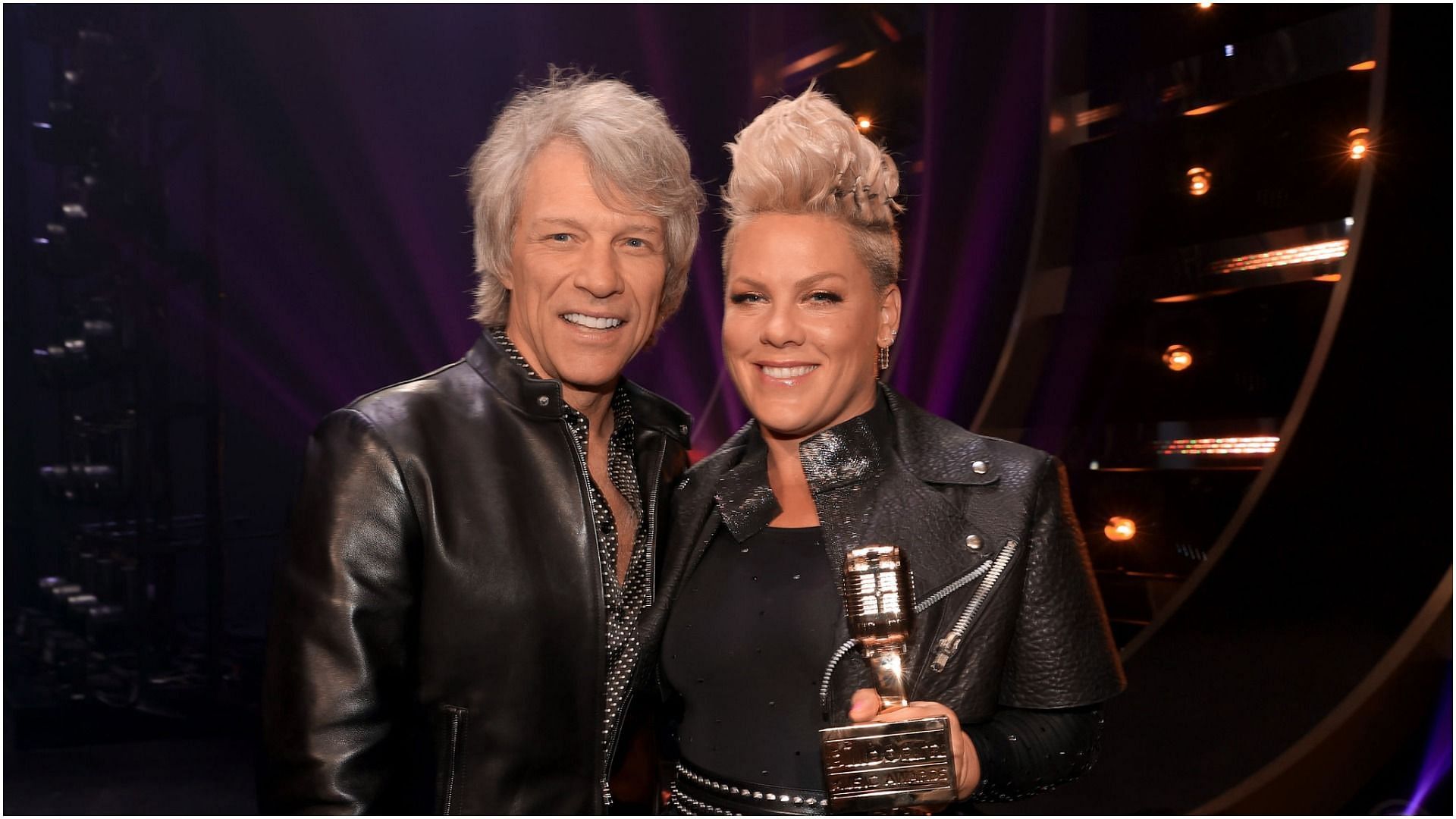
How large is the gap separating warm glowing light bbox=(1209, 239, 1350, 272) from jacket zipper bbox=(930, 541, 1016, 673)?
Answer: 340 centimetres

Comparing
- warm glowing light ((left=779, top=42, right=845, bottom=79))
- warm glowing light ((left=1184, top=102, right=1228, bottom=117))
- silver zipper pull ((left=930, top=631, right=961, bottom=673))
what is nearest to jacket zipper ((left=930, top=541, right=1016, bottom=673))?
silver zipper pull ((left=930, top=631, right=961, bottom=673))

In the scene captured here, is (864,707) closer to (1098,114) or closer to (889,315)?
(889,315)

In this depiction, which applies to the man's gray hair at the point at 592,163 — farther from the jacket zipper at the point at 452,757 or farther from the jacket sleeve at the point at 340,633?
the jacket zipper at the point at 452,757

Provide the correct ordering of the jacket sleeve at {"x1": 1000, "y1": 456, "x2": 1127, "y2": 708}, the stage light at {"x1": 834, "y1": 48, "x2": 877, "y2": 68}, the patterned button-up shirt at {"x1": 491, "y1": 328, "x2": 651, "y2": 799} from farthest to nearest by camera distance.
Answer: the stage light at {"x1": 834, "y1": 48, "x2": 877, "y2": 68} → the patterned button-up shirt at {"x1": 491, "y1": 328, "x2": 651, "y2": 799} → the jacket sleeve at {"x1": 1000, "y1": 456, "x2": 1127, "y2": 708}

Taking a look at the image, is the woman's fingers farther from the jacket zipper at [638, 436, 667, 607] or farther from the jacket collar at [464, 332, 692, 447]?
the jacket collar at [464, 332, 692, 447]

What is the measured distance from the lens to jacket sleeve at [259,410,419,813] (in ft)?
6.39

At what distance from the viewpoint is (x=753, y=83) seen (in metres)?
5.71

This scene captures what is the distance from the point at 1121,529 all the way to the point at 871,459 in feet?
10.9

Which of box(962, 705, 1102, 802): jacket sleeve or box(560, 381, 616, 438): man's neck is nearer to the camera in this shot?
box(962, 705, 1102, 802): jacket sleeve

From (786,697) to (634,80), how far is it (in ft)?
14.7

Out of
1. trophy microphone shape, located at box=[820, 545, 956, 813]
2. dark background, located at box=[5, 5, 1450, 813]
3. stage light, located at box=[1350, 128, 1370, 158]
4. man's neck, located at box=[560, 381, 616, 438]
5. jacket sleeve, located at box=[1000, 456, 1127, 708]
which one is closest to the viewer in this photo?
trophy microphone shape, located at box=[820, 545, 956, 813]

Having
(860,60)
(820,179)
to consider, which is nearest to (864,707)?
(820,179)

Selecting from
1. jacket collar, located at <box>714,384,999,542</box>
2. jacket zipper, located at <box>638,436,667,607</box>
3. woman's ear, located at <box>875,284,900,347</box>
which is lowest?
jacket zipper, located at <box>638,436,667,607</box>

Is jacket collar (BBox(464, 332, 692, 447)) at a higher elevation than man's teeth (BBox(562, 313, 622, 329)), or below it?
below
